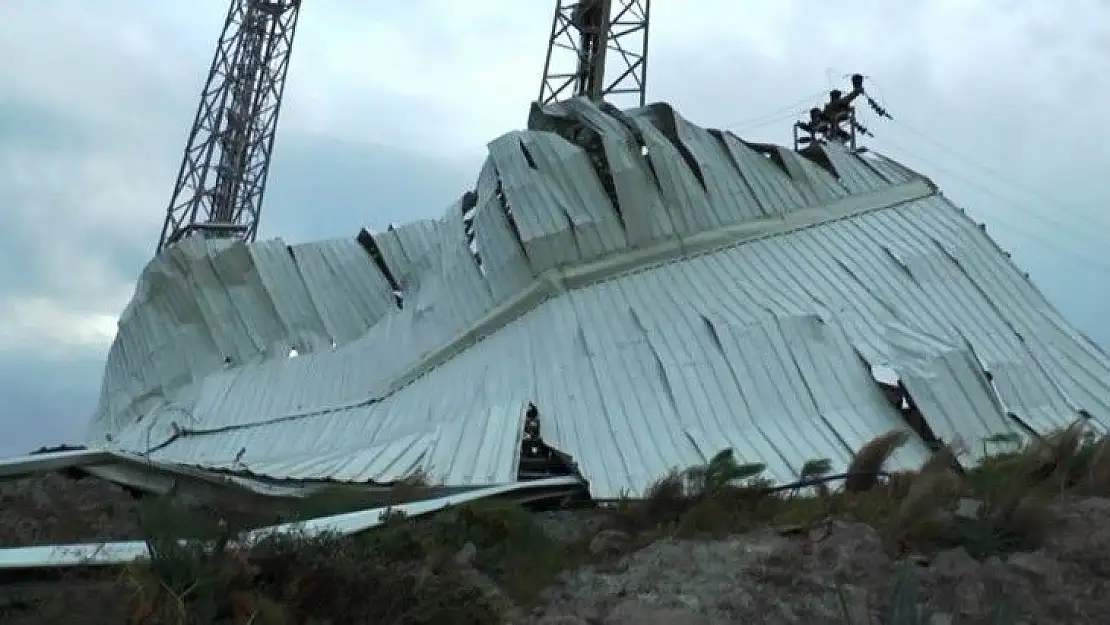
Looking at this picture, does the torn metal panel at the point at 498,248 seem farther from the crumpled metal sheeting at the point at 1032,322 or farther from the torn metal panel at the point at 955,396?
the crumpled metal sheeting at the point at 1032,322

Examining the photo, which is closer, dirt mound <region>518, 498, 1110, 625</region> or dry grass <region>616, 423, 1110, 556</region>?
dirt mound <region>518, 498, 1110, 625</region>

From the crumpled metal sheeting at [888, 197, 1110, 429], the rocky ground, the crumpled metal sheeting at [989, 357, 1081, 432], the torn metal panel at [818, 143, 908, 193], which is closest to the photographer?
the rocky ground

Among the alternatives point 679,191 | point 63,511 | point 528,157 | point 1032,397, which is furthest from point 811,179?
point 63,511

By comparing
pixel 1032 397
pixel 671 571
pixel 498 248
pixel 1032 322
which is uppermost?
pixel 498 248

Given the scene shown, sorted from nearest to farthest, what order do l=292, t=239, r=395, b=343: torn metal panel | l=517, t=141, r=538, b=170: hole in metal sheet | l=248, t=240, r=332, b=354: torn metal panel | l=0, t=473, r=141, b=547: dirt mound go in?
l=0, t=473, r=141, b=547: dirt mound, l=517, t=141, r=538, b=170: hole in metal sheet, l=248, t=240, r=332, b=354: torn metal panel, l=292, t=239, r=395, b=343: torn metal panel

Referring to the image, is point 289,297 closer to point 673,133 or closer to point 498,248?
point 498,248

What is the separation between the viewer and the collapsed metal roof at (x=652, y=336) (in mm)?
12289

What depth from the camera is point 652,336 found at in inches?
533

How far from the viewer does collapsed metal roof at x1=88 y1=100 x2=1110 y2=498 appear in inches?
484

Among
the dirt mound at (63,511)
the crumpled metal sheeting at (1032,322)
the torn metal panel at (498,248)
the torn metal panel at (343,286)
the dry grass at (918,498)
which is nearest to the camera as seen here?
the dry grass at (918,498)

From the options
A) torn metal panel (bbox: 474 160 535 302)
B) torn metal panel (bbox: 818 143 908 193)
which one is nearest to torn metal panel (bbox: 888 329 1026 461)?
torn metal panel (bbox: 818 143 908 193)

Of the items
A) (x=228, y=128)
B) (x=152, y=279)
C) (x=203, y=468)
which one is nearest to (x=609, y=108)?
(x=203, y=468)

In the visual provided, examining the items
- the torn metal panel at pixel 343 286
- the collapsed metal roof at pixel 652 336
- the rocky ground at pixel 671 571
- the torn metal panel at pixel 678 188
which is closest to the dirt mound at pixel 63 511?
the rocky ground at pixel 671 571

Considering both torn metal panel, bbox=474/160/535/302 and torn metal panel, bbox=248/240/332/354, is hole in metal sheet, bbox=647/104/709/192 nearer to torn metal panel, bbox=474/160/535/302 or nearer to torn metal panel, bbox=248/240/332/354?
torn metal panel, bbox=474/160/535/302
